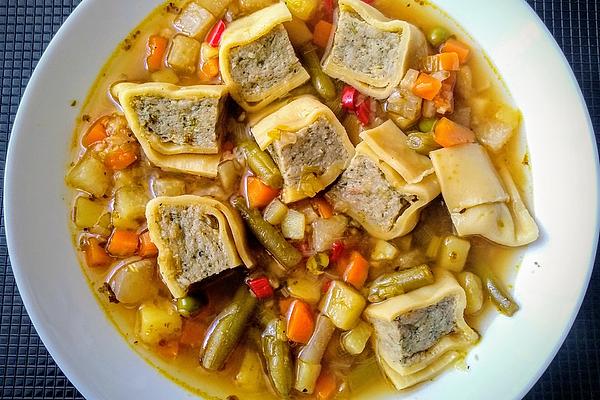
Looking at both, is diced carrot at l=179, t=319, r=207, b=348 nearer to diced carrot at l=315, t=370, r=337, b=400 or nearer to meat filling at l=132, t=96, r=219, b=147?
diced carrot at l=315, t=370, r=337, b=400

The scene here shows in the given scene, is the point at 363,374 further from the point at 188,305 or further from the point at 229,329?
the point at 188,305

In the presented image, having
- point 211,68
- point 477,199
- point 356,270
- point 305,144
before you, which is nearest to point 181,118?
point 211,68

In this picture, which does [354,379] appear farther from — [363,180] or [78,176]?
[78,176]

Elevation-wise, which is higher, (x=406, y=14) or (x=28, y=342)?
(x=406, y=14)

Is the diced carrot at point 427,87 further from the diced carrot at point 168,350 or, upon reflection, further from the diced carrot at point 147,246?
the diced carrot at point 168,350

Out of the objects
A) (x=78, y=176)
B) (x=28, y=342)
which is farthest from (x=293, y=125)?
(x=28, y=342)

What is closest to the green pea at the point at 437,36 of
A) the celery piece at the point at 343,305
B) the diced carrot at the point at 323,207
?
the diced carrot at the point at 323,207
